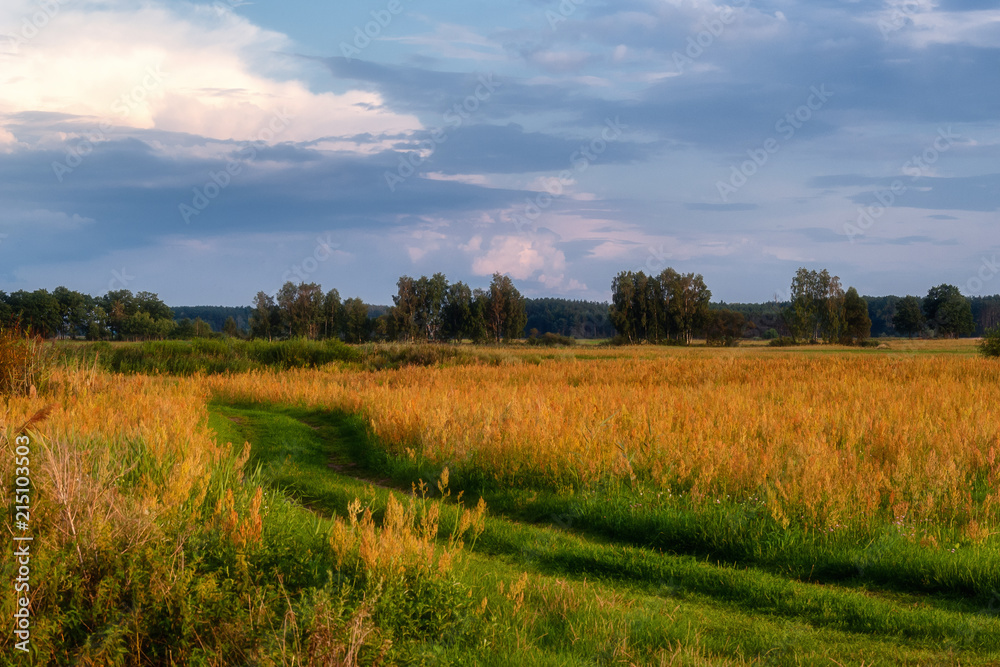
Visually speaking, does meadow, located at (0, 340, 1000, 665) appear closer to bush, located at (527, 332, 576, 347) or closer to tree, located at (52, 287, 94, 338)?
tree, located at (52, 287, 94, 338)

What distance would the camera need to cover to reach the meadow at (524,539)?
5.40 meters

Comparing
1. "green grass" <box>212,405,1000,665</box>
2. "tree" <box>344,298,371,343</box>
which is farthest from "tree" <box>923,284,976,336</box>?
"green grass" <box>212,405,1000,665</box>

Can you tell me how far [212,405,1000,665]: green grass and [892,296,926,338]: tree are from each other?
138m

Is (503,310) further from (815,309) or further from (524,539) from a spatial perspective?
(524,539)

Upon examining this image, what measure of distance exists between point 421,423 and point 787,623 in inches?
349

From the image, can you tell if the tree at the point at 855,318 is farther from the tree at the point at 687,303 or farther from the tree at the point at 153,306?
the tree at the point at 153,306

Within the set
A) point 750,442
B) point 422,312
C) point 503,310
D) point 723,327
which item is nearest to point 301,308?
point 422,312

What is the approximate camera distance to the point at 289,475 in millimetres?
11898

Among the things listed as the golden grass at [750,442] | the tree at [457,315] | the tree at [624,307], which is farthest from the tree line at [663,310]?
the golden grass at [750,442]

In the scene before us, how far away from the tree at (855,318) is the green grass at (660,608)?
105730 mm

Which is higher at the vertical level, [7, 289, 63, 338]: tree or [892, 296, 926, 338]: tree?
[892, 296, 926, 338]: tree

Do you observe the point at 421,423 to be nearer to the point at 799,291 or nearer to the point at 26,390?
the point at 26,390

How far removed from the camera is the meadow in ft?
17.7

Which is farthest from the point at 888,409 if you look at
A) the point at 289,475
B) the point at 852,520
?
the point at 289,475
